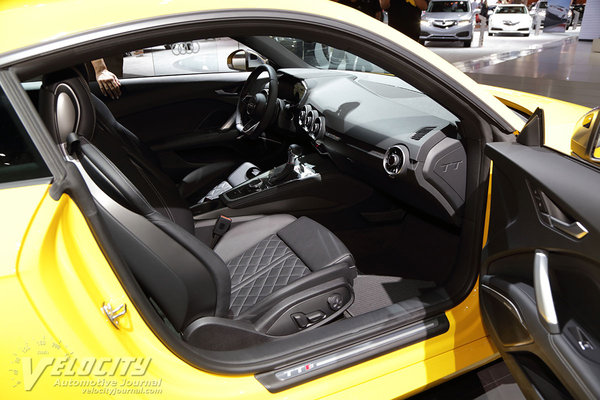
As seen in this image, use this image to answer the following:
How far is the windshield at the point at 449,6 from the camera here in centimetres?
1312

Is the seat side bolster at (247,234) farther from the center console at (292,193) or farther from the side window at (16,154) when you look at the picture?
the side window at (16,154)

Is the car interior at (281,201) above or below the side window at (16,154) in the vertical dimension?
below

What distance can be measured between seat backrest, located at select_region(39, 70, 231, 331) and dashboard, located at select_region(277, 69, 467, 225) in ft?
2.42

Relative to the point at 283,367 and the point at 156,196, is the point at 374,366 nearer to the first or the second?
the point at 283,367

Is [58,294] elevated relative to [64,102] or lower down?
lower down

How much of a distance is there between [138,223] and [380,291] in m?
1.10

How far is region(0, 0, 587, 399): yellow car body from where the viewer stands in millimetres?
852

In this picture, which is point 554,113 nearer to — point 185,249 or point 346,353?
point 346,353

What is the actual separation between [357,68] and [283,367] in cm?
200

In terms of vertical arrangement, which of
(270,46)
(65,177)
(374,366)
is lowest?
(374,366)

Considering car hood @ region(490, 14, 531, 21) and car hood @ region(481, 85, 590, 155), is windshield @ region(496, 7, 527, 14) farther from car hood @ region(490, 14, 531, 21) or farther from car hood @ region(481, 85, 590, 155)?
car hood @ region(481, 85, 590, 155)

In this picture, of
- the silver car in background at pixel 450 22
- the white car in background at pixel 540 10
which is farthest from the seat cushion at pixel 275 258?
the white car in background at pixel 540 10

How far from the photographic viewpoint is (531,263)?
1.14m

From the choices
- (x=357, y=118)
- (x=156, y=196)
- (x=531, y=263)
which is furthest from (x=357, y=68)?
(x=531, y=263)
